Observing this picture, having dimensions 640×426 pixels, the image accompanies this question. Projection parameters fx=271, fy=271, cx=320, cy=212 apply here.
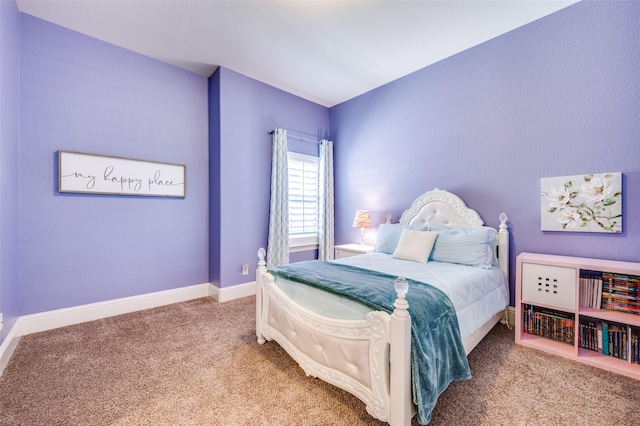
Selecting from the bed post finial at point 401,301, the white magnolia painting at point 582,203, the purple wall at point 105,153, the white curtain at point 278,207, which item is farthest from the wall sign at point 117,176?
the white magnolia painting at point 582,203

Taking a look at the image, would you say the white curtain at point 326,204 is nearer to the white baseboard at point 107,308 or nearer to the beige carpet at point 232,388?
the white baseboard at point 107,308

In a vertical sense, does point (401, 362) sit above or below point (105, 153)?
below

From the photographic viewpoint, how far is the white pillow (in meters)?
2.67

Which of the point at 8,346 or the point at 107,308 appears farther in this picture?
the point at 107,308

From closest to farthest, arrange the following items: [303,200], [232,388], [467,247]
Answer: [232,388] < [467,247] < [303,200]

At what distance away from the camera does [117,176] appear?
2.89 m

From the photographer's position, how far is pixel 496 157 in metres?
2.84

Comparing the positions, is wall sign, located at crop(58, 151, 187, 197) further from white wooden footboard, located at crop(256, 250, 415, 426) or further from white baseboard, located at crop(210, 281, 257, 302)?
white wooden footboard, located at crop(256, 250, 415, 426)

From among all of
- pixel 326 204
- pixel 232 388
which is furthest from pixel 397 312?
pixel 326 204

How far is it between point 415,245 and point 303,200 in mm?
2026

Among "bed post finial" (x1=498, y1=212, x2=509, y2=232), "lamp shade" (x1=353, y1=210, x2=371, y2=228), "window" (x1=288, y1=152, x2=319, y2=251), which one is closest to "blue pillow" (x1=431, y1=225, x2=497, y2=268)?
"bed post finial" (x1=498, y1=212, x2=509, y2=232)

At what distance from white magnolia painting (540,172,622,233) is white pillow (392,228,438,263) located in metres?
1.01

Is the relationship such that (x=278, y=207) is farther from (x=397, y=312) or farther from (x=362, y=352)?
(x=397, y=312)

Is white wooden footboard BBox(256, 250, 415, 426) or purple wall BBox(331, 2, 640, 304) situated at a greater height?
purple wall BBox(331, 2, 640, 304)
